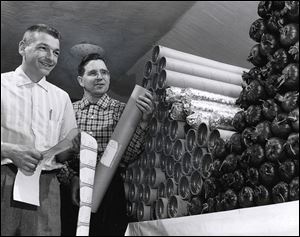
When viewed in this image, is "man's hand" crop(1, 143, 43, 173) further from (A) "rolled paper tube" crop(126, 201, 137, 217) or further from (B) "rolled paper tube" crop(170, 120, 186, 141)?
(B) "rolled paper tube" crop(170, 120, 186, 141)

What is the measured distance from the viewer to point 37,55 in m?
2.57

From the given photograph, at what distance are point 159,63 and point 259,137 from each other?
3.02 ft

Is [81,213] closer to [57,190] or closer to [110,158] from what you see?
[57,190]

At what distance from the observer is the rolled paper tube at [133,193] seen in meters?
3.34

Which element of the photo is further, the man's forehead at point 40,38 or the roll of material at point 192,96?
the roll of material at point 192,96

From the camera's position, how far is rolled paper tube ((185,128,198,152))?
3212 mm

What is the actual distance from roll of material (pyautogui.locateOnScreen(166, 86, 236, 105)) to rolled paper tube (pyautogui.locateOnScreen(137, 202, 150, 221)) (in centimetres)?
73

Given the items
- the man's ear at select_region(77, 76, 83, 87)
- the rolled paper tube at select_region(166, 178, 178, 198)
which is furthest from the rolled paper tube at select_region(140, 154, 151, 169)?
the man's ear at select_region(77, 76, 83, 87)

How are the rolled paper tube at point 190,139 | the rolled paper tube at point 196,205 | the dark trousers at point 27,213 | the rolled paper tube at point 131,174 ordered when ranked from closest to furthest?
the dark trousers at point 27,213
the rolled paper tube at point 196,205
the rolled paper tube at point 190,139
the rolled paper tube at point 131,174

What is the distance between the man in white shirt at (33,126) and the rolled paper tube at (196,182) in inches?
35.8

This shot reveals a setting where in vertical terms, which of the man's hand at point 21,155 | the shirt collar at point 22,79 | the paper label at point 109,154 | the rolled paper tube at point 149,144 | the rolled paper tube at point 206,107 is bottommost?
the man's hand at point 21,155

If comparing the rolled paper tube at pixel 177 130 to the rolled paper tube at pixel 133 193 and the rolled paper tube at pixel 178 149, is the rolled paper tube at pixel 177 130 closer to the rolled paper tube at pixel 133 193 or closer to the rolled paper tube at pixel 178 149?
the rolled paper tube at pixel 178 149

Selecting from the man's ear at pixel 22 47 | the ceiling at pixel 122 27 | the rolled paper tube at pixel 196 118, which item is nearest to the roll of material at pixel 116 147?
the ceiling at pixel 122 27

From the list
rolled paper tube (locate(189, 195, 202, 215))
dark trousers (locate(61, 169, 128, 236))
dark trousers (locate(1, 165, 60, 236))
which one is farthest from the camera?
rolled paper tube (locate(189, 195, 202, 215))
